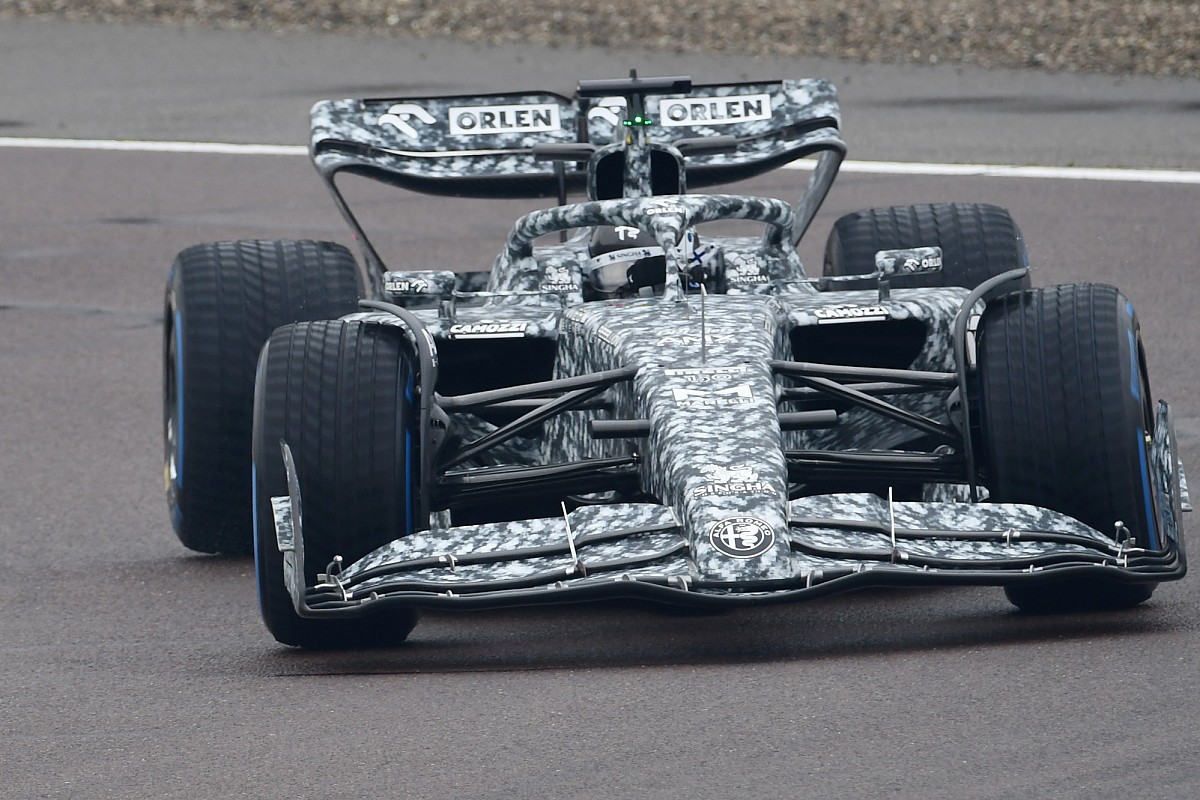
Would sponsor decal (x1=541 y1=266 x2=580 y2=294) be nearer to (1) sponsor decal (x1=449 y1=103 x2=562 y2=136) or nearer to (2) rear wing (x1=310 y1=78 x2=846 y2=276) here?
(2) rear wing (x1=310 y1=78 x2=846 y2=276)

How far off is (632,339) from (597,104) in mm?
2686

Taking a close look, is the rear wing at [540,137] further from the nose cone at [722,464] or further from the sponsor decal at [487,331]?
the nose cone at [722,464]

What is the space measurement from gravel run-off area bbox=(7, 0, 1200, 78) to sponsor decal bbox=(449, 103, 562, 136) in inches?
357

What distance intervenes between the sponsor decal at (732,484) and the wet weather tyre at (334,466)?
902 mm

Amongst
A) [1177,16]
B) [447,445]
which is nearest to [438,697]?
[447,445]

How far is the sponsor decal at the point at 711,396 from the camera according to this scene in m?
6.47

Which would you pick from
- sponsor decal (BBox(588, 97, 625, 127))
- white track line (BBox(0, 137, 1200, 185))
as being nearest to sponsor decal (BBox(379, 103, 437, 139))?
sponsor decal (BBox(588, 97, 625, 127))

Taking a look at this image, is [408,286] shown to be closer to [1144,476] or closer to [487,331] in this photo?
[487,331]

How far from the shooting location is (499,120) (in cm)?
906

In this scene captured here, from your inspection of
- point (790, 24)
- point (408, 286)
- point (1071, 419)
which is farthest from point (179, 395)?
point (790, 24)

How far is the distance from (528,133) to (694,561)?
347 centimetres

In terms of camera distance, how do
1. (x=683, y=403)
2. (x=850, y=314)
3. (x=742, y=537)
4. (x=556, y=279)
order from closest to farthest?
(x=742, y=537) → (x=683, y=403) → (x=850, y=314) → (x=556, y=279)

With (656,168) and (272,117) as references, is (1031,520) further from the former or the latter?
(272,117)

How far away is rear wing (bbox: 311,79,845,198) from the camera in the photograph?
8.79 metres
